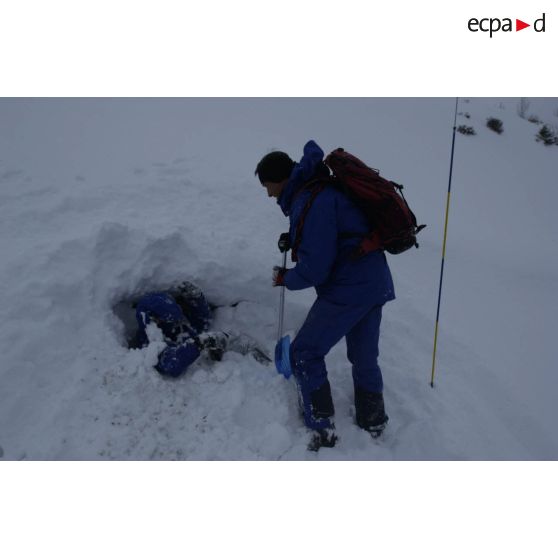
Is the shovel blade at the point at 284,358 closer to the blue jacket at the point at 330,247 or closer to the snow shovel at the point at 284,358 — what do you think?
the snow shovel at the point at 284,358

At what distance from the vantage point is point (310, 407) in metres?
3.41

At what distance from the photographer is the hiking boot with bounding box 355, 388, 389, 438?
3.45m

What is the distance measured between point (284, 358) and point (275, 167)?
5.34ft

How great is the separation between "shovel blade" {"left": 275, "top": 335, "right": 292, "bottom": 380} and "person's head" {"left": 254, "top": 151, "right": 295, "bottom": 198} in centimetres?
138

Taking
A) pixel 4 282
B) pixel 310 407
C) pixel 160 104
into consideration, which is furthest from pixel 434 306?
pixel 160 104

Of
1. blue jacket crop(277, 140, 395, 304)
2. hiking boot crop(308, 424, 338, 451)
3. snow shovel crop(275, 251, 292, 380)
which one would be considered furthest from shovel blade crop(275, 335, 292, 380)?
blue jacket crop(277, 140, 395, 304)

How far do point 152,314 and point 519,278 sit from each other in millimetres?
5036

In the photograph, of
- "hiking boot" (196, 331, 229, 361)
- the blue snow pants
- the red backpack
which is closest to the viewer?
the red backpack

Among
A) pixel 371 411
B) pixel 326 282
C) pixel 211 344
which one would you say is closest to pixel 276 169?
pixel 326 282

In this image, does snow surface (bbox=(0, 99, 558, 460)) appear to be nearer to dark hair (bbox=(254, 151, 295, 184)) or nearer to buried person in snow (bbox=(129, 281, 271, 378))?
buried person in snow (bbox=(129, 281, 271, 378))

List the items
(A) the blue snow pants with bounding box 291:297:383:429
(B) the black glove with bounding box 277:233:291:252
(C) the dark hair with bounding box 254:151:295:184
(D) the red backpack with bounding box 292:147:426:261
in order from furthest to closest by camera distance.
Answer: (B) the black glove with bounding box 277:233:291:252 < (A) the blue snow pants with bounding box 291:297:383:429 < (C) the dark hair with bounding box 254:151:295:184 < (D) the red backpack with bounding box 292:147:426:261

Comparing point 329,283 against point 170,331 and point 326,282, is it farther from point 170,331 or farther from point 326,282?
point 170,331

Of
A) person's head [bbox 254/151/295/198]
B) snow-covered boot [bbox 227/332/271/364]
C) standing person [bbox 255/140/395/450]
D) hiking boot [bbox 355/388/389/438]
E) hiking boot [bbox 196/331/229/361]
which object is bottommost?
hiking boot [bbox 355/388/389/438]

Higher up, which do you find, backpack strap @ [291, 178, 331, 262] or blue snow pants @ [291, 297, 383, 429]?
backpack strap @ [291, 178, 331, 262]
